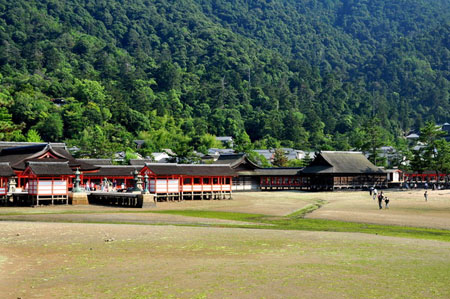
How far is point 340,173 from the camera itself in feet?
269

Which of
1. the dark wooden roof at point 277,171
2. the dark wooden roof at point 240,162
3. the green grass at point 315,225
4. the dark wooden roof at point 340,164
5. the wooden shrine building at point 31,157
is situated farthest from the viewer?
the dark wooden roof at point 277,171

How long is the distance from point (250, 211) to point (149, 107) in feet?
408

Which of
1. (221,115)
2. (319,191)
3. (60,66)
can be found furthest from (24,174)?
(60,66)

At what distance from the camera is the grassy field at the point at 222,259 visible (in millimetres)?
16156

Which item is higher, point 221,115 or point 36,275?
point 221,115

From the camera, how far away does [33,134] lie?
114750mm

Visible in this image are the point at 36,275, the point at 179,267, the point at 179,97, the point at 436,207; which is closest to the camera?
the point at 36,275

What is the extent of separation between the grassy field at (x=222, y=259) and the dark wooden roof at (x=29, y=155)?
19022mm

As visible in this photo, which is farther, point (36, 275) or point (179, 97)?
point (179, 97)

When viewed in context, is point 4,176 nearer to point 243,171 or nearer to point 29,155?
point 29,155

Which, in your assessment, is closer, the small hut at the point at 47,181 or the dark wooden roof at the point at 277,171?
the small hut at the point at 47,181

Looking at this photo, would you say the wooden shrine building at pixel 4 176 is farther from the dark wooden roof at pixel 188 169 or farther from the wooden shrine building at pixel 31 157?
the dark wooden roof at pixel 188 169

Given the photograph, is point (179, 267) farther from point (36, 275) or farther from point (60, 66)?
point (60, 66)

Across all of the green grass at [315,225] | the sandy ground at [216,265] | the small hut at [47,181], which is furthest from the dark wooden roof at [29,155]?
the sandy ground at [216,265]
